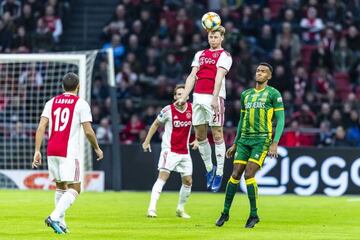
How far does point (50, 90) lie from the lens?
29.4 m

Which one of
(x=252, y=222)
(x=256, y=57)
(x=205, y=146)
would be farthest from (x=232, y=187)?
(x=256, y=57)

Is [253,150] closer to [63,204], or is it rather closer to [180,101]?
[180,101]

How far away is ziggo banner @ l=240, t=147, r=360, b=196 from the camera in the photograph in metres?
25.9

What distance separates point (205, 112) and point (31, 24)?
1645 centimetres

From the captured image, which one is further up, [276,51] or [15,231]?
[276,51]

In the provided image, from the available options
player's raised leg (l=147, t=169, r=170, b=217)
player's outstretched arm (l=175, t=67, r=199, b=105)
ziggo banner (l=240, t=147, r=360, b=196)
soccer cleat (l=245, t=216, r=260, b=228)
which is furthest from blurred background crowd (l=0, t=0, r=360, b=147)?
soccer cleat (l=245, t=216, r=260, b=228)

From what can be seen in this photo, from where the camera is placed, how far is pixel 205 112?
58.2 ft

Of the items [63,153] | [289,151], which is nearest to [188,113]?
[63,153]

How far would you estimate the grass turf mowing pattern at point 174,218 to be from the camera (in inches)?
593

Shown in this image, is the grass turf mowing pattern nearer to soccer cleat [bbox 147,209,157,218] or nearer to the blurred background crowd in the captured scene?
soccer cleat [bbox 147,209,157,218]

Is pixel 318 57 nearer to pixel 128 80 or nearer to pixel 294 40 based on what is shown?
pixel 294 40

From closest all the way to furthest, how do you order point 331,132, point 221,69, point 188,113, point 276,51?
1. point 221,69
2. point 188,113
3. point 331,132
4. point 276,51

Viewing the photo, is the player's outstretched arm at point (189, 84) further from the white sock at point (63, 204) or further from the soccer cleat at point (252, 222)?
the white sock at point (63, 204)

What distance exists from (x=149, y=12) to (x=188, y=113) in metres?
14.0
